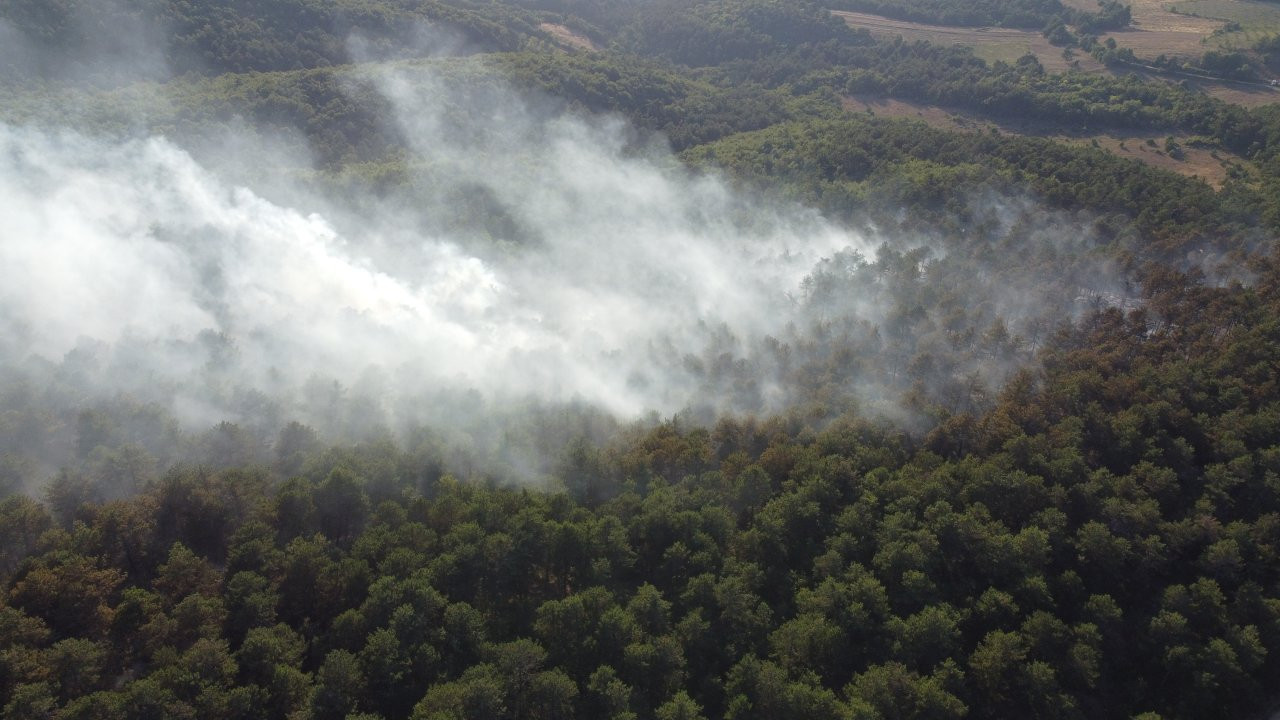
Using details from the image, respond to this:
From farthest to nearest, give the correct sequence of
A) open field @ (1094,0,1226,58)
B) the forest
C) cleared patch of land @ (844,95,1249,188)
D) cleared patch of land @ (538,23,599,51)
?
cleared patch of land @ (538,23,599,51)
open field @ (1094,0,1226,58)
cleared patch of land @ (844,95,1249,188)
the forest

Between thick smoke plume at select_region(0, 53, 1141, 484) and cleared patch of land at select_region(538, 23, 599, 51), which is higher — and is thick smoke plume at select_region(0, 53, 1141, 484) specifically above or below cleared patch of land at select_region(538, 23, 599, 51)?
below

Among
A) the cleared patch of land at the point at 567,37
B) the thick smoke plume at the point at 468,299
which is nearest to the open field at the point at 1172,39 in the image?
the thick smoke plume at the point at 468,299

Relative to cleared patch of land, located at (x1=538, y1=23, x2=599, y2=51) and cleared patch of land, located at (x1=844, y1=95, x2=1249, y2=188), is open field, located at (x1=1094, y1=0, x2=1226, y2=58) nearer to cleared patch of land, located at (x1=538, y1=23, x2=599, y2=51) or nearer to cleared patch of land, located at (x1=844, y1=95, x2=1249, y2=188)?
cleared patch of land, located at (x1=844, y1=95, x2=1249, y2=188)

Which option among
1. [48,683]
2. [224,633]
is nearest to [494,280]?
[224,633]

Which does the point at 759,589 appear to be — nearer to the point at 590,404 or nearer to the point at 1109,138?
the point at 590,404

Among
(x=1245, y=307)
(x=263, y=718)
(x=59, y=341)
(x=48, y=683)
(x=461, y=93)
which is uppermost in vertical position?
(x=461, y=93)

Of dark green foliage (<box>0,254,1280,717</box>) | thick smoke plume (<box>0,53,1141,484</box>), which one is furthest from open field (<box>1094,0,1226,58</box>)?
dark green foliage (<box>0,254,1280,717</box>)

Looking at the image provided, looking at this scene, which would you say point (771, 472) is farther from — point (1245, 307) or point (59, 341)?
point (59, 341)
